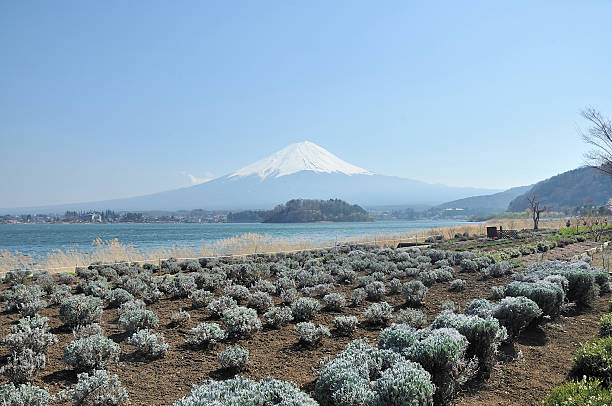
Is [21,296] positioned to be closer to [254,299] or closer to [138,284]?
[138,284]

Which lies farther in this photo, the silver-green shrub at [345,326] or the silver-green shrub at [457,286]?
the silver-green shrub at [457,286]

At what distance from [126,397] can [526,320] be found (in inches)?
232

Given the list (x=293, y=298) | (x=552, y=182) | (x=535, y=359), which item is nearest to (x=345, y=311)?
(x=293, y=298)

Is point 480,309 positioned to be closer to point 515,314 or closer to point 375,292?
point 515,314

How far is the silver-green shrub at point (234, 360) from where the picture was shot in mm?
5047

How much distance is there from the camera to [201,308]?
28.7 ft

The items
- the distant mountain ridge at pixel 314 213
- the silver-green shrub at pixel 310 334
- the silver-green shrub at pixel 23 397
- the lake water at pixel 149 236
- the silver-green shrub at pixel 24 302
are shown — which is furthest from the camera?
the distant mountain ridge at pixel 314 213

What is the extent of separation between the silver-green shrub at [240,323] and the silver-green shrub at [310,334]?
0.89 metres

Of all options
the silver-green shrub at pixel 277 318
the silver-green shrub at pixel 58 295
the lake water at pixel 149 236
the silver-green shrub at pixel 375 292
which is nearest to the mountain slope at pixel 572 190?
the lake water at pixel 149 236

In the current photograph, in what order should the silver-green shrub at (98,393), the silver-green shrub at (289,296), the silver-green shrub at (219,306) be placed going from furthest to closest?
the silver-green shrub at (289,296) → the silver-green shrub at (219,306) → the silver-green shrub at (98,393)

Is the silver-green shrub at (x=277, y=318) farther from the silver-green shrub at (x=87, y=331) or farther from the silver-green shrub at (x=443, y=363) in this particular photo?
the silver-green shrub at (x=443, y=363)

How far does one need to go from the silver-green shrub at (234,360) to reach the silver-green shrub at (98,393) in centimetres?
123

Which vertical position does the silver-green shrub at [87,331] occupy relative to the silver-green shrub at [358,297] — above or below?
above

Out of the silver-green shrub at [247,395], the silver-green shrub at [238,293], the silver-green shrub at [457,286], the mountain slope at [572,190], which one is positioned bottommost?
the silver-green shrub at [457,286]
